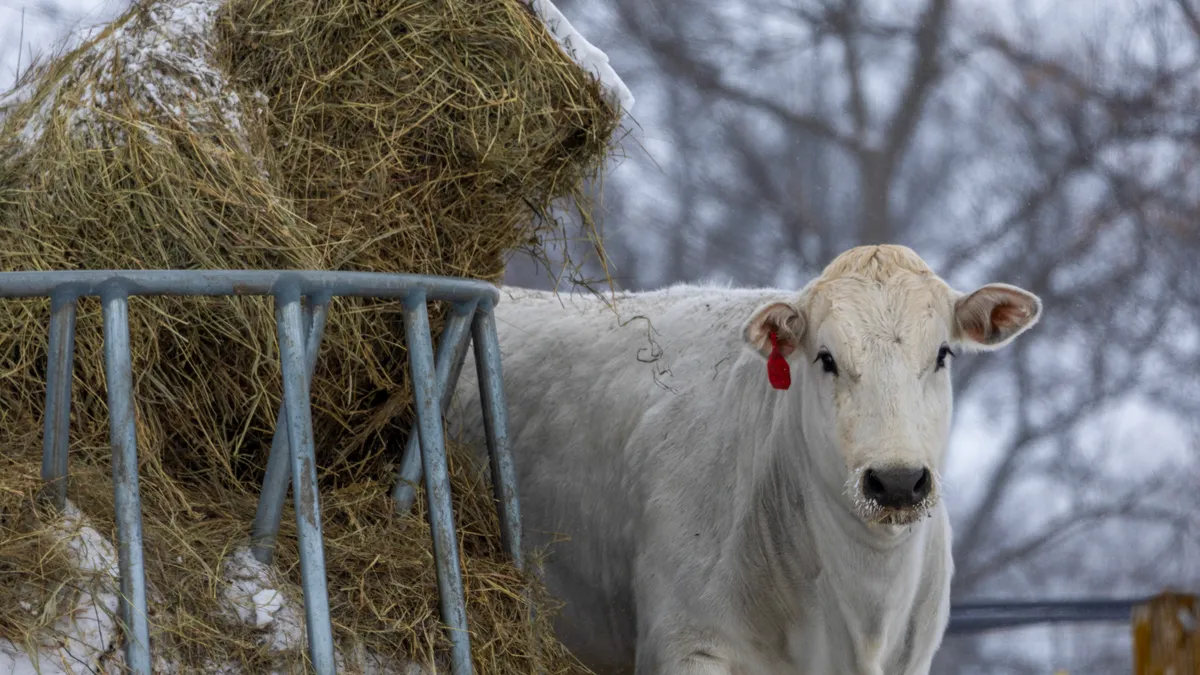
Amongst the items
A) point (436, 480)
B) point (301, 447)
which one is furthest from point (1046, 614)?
point (301, 447)

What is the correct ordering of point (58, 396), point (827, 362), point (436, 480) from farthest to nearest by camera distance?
1. point (827, 362)
2. point (436, 480)
3. point (58, 396)

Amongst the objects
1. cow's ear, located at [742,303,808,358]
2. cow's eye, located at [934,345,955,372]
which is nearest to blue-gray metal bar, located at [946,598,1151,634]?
cow's eye, located at [934,345,955,372]

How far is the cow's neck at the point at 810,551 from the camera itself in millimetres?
3877

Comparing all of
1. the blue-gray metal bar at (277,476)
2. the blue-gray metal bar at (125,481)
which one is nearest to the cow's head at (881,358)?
the blue-gray metal bar at (277,476)

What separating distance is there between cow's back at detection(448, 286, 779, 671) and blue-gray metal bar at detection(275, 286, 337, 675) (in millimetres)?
1488

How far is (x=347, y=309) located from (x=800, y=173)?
33.0ft

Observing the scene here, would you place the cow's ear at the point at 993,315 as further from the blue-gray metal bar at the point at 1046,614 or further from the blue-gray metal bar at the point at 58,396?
the blue-gray metal bar at the point at 1046,614

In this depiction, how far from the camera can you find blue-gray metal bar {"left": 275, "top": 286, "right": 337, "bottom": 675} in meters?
3.01

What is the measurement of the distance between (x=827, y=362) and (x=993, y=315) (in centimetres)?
48

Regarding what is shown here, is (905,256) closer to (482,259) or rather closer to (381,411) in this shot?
(482,259)

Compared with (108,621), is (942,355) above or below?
above

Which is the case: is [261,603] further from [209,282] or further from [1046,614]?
[1046,614]

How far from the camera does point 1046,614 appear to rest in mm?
8156

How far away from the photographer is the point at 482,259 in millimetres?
4113
